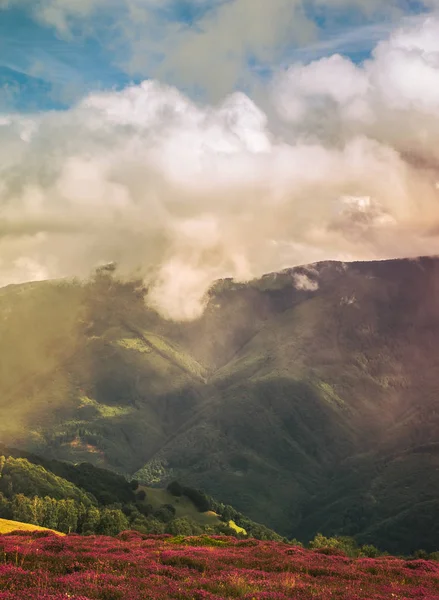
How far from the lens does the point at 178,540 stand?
6975 centimetres

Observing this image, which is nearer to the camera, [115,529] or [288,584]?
[288,584]

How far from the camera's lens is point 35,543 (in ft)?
162

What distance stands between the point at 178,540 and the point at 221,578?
1331 inches

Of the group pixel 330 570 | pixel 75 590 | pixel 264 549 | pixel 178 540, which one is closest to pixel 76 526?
pixel 178 540

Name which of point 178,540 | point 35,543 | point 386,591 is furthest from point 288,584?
point 178,540

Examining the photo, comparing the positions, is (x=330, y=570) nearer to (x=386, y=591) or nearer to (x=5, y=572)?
(x=386, y=591)

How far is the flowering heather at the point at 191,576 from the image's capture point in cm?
3228

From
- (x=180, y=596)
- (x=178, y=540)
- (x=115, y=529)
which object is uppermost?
(x=180, y=596)

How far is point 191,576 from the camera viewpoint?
128 feet

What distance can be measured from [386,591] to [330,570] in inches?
303

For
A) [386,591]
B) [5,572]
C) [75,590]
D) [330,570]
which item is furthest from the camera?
[330,570]

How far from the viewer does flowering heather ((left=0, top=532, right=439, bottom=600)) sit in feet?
106

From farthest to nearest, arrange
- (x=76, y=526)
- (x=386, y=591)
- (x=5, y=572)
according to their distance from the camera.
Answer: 1. (x=76, y=526)
2. (x=386, y=591)
3. (x=5, y=572)

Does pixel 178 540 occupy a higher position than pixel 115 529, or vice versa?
pixel 178 540
